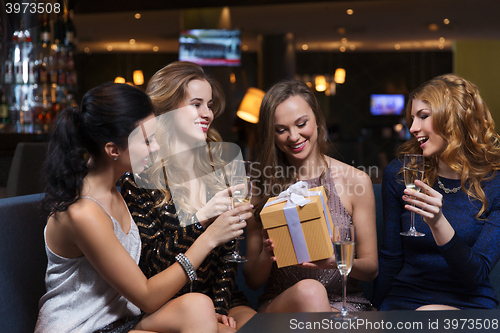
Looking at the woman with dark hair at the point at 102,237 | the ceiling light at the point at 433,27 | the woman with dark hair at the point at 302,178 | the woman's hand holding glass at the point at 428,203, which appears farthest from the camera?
the ceiling light at the point at 433,27

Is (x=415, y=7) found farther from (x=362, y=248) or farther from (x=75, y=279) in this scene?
(x=75, y=279)

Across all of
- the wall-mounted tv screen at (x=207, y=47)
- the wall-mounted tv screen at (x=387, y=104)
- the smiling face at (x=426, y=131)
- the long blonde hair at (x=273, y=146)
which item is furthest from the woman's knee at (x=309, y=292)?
the wall-mounted tv screen at (x=387, y=104)

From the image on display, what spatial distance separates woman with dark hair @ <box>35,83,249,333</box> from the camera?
4.84 feet

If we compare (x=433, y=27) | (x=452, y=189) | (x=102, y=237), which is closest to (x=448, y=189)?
(x=452, y=189)

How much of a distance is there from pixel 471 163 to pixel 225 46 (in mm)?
6389

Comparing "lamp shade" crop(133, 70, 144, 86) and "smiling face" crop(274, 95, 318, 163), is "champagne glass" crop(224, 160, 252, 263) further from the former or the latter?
"lamp shade" crop(133, 70, 144, 86)

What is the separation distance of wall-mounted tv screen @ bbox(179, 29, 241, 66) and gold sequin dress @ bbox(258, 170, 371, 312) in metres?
6.01

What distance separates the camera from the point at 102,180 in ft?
5.33

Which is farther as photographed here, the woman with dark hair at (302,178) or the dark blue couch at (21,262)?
the woman with dark hair at (302,178)

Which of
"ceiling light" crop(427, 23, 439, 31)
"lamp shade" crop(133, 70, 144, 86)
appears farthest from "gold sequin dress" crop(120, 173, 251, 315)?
"lamp shade" crop(133, 70, 144, 86)

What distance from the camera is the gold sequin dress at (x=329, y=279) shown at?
6.73 ft

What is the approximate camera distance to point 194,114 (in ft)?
6.71

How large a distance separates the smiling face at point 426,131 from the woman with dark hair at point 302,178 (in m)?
0.28

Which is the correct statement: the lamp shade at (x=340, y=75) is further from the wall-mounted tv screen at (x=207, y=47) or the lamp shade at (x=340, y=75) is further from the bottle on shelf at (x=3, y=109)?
the bottle on shelf at (x=3, y=109)
